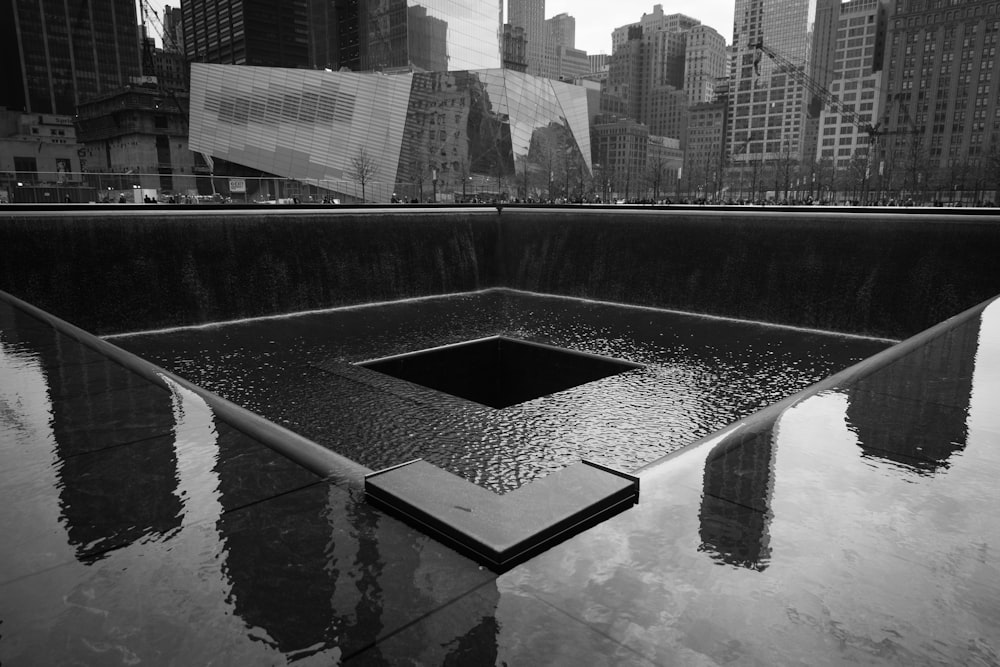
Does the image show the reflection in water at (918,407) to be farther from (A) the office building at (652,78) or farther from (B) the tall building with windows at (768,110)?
(A) the office building at (652,78)

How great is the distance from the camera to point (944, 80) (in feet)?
279

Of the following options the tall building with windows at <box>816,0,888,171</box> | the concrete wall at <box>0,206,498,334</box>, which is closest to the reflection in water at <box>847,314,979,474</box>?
the concrete wall at <box>0,206,498,334</box>

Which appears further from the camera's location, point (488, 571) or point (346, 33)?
point (346, 33)

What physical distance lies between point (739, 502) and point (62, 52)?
148536 mm

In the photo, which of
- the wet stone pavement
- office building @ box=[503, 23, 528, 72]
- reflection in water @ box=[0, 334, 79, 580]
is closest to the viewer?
the wet stone pavement

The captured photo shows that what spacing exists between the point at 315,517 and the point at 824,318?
8.74m

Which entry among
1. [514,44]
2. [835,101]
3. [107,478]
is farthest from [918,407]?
[514,44]

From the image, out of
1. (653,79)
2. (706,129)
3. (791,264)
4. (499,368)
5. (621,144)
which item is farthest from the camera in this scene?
(653,79)

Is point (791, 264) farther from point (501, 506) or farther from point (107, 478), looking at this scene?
point (107, 478)

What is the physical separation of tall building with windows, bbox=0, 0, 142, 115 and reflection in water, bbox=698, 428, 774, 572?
5348 inches

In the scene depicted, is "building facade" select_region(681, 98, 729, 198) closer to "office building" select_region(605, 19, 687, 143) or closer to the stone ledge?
"office building" select_region(605, 19, 687, 143)

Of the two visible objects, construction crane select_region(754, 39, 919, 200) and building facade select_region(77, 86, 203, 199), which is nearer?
building facade select_region(77, 86, 203, 199)

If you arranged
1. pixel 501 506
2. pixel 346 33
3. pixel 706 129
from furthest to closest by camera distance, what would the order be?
pixel 346 33
pixel 706 129
pixel 501 506

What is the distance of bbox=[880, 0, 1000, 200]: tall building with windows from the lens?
81875 millimetres
